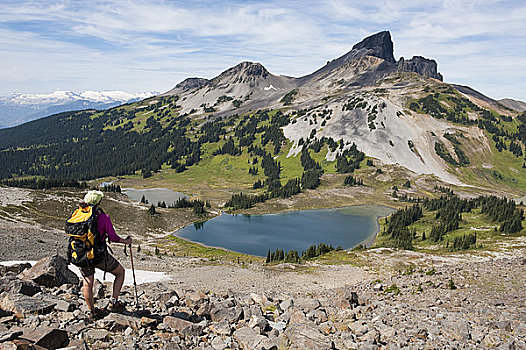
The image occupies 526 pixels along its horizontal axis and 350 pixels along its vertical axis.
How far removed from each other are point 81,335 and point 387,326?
11.6m

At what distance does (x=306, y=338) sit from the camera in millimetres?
11773

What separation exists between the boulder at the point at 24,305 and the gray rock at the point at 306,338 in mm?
8377

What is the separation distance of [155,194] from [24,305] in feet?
484

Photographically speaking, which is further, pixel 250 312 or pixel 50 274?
pixel 50 274

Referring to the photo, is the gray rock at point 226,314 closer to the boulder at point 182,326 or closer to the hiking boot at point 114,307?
the boulder at point 182,326

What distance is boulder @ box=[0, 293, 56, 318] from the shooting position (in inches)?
424

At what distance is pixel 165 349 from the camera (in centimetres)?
1016

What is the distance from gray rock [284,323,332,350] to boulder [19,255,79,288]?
10885 millimetres

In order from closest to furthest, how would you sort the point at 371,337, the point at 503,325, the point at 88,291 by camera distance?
1. the point at 88,291
2. the point at 371,337
3. the point at 503,325

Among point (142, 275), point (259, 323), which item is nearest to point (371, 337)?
point (259, 323)

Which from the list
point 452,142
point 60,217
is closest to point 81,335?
point 60,217

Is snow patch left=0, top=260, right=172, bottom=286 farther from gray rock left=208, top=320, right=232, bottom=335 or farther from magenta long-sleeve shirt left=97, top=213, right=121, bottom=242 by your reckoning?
magenta long-sleeve shirt left=97, top=213, right=121, bottom=242

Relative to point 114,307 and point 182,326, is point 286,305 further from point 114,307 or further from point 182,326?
point 114,307

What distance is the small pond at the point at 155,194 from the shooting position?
140125 mm
